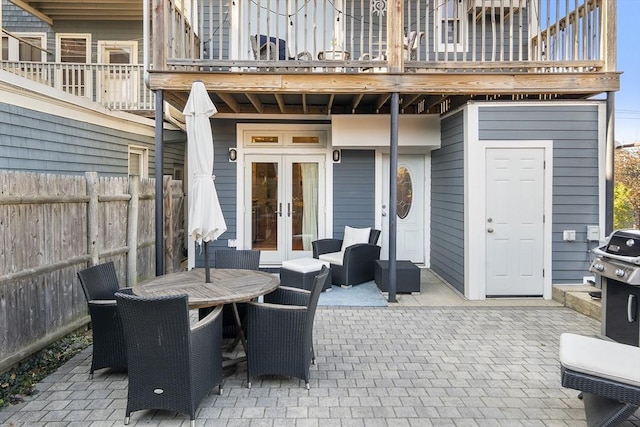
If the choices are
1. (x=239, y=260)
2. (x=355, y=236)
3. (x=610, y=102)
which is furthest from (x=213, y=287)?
(x=610, y=102)

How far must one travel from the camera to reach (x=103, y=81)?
27.2ft

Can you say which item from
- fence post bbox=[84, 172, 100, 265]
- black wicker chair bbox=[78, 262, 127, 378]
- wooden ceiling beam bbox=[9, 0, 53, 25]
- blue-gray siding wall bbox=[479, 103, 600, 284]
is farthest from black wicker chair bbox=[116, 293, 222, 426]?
wooden ceiling beam bbox=[9, 0, 53, 25]

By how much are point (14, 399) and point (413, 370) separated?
290cm

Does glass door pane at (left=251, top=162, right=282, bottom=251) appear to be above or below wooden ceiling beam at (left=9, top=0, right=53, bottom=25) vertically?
below

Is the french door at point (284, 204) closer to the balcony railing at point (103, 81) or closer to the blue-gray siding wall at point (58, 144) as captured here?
the blue-gray siding wall at point (58, 144)

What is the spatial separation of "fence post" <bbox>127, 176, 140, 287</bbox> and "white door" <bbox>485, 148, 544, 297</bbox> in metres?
4.44

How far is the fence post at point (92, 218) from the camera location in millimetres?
4344

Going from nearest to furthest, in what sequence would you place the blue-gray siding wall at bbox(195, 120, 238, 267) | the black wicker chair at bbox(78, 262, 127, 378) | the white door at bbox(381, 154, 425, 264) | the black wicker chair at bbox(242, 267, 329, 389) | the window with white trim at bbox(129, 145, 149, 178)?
the black wicker chair at bbox(242, 267, 329, 389)
the black wicker chair at bbox(78, 262, 127, 378)
the blue-gray siding wall at bbox(195, 120, 238, 267)
the white door at bbox(381, 154, 425, 264)
the window with white trim at bbox(129, 145, 149, 178)

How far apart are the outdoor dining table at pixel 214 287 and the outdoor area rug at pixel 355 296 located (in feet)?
6.21

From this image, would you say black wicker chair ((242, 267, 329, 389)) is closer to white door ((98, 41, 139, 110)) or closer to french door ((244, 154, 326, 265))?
french door ((244, 154, 326, 265))

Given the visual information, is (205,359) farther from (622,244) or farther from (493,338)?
(622,244)

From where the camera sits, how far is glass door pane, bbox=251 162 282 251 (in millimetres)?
7328

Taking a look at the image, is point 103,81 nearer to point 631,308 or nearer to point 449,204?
point 449,204

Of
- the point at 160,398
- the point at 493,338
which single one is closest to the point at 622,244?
the point at 493,338
